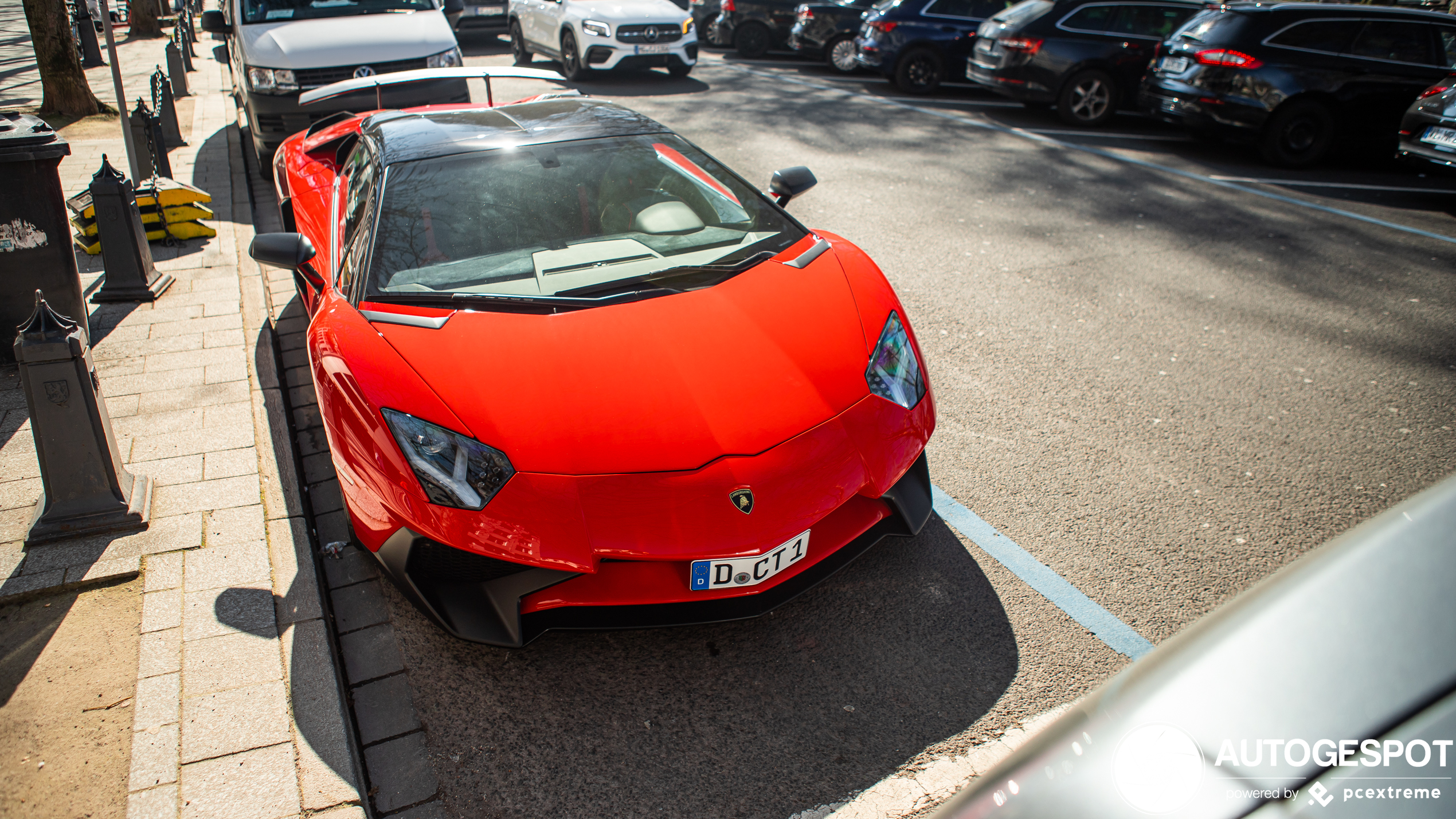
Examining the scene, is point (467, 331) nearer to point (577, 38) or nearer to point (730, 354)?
point (730, 354)

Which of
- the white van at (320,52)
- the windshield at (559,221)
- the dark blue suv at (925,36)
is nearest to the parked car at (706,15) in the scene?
the dark blue suv at (925,36)

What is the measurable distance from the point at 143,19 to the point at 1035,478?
21842mm

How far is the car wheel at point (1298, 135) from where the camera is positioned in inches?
340

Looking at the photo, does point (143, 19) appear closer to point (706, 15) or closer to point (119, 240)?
point (706, 15)

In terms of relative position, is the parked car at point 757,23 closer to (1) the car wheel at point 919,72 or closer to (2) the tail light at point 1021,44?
(1) the car wheel at point 919,72

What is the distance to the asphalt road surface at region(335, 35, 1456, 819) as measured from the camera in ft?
7.54

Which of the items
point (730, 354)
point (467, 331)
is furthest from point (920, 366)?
point (467, 331)

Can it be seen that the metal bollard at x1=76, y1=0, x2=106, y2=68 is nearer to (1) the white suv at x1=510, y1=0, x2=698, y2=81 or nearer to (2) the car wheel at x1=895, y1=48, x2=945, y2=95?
(1) the white suv at x1=510, y1=0, x2=698, y2=81

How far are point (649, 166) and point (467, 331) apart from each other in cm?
135

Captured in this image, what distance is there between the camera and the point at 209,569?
2.80 meters

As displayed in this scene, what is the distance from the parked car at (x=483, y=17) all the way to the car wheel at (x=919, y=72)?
26.5 ft

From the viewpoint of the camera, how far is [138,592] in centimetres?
273

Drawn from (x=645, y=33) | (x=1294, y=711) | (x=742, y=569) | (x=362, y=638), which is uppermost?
(x=645, y=33)

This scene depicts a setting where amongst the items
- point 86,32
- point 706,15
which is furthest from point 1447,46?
point 86,32
